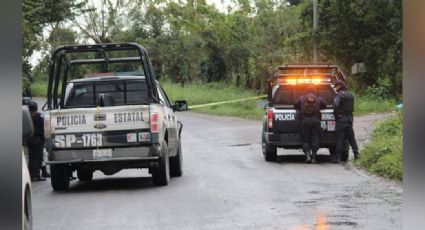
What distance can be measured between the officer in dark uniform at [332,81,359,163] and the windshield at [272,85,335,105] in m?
1.06

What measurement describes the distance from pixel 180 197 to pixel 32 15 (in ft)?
16.6

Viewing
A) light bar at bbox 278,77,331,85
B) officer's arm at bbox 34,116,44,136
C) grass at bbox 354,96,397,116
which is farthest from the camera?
grass at bbox 354,96,397,116

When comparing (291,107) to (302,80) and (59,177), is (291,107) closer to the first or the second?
(302,80)


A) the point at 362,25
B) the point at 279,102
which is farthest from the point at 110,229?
the point at 362,25

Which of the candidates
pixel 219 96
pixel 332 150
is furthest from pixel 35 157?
pixel 219 96

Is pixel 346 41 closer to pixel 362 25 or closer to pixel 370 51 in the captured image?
pixel 362 25

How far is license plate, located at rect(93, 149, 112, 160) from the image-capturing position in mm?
11289

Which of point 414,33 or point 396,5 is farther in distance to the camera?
point 396,5

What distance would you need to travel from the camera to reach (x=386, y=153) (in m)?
13.4

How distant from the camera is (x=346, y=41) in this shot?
891 inches

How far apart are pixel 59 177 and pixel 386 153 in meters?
5.69

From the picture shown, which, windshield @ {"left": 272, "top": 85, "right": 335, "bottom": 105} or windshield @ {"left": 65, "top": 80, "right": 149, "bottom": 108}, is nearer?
windshield @ {"left": 65, "top": 80, "right": 149, "bottom": 108}

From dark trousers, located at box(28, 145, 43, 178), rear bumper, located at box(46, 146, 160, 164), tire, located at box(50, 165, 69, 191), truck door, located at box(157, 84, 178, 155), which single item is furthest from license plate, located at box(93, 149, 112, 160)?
dark trousers, located at box(28, 145, 43, 178)

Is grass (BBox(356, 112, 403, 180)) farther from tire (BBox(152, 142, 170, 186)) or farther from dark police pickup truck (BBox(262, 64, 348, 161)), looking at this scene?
tire (BBox(152, 142, 170, 186))
